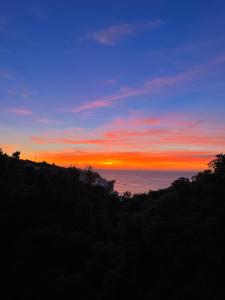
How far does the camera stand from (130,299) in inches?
772

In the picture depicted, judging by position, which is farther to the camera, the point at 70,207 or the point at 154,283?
the point at 70,207

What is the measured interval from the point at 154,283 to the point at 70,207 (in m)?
19.6

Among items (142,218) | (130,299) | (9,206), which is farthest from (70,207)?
(130,299)

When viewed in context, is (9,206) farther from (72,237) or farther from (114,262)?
(114,262)

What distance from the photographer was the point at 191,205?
24.6m

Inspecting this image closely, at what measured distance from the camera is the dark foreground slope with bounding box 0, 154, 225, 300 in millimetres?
18938

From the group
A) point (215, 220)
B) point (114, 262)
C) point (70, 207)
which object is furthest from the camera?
point (70, 207)

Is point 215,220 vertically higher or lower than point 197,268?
higher

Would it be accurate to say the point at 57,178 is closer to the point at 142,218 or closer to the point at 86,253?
the point at 86,253

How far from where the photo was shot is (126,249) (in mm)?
22609

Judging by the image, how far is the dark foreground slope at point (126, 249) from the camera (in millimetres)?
18938

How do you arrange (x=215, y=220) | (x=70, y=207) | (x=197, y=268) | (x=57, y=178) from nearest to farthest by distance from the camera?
(x=197, y=268) < (x=215, y=220) < (x=70, y=207) < (x=57, y=178)

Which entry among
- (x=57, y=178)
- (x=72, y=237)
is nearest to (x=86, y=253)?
(x=72, y=237)

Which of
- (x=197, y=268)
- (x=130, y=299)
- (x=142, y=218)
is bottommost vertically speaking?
(x=130, y=299)
